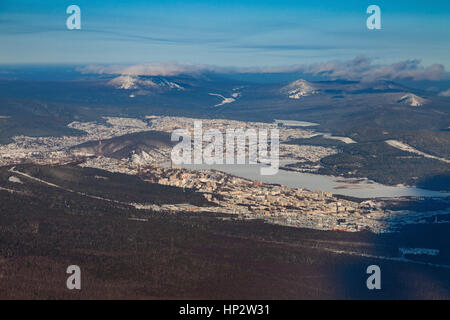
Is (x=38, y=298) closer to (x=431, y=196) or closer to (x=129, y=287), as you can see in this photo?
(x=129, y=287)

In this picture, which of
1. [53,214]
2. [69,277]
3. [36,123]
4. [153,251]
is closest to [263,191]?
[53,214]

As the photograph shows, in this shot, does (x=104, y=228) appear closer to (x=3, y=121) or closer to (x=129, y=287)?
(x=129, y=287)

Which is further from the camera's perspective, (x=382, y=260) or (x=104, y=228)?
(x=104, y=228)

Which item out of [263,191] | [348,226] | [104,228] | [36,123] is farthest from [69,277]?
[36,123]

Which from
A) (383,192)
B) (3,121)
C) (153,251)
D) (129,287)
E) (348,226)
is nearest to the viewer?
(129,287)

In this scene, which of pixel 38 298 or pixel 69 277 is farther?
pixel 69 277

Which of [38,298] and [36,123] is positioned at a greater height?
[36,123]

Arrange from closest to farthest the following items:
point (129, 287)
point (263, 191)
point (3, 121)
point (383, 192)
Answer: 1. point (129, 287)
2. point (263, 191)
3. point (383, 192)
4. point (3, 121)
